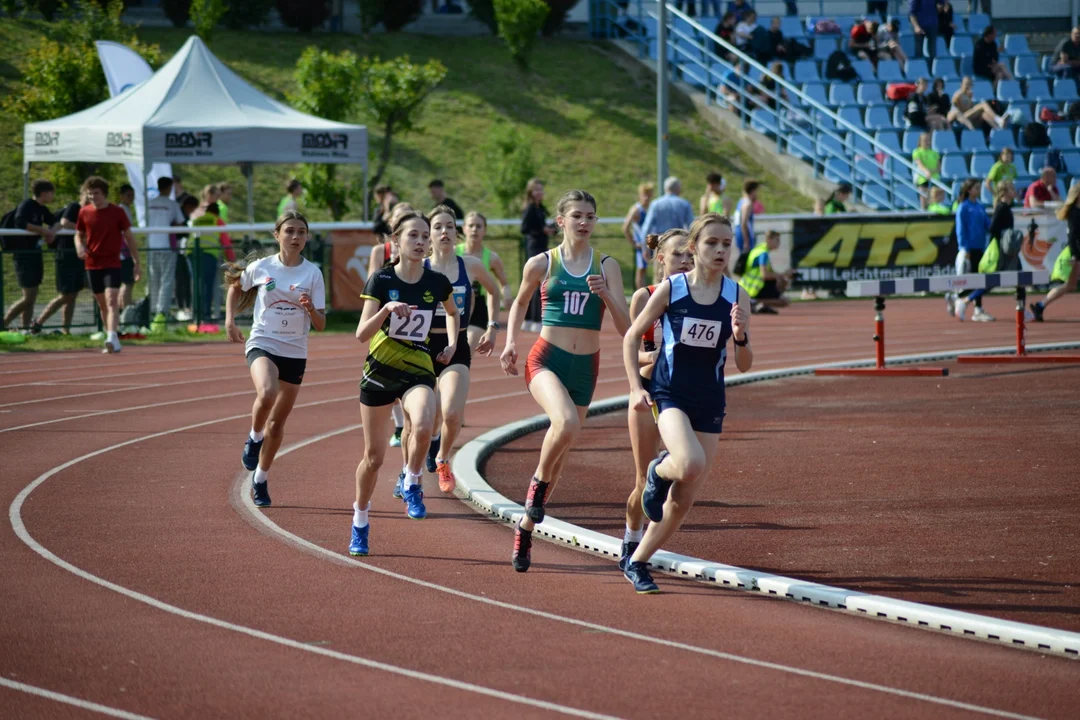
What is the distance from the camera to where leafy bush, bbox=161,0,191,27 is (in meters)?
40.5

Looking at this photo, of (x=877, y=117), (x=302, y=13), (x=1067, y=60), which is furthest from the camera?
(x=302, y=13)

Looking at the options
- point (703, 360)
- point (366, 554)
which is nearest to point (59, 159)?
point (366, 554)

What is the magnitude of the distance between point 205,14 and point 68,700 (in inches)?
1357

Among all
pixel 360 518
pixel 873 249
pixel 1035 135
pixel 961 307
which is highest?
pixel 1035 135

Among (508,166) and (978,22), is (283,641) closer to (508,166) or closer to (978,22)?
(508,166)

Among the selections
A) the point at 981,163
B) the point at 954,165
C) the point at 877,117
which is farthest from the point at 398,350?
the point at 877,117

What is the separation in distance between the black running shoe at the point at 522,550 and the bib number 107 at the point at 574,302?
4.11 ft

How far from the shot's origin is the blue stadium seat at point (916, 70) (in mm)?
37375

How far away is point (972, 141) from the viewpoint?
1326 inches

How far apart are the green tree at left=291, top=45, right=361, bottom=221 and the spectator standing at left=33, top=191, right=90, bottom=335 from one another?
10948 millimetres

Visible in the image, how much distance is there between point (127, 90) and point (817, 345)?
1276 cm

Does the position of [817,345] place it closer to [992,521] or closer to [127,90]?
[992,521]

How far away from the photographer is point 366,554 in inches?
316

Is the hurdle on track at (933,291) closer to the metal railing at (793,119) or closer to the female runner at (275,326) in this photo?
the female runner at (275,326)
